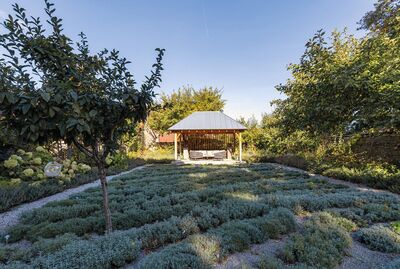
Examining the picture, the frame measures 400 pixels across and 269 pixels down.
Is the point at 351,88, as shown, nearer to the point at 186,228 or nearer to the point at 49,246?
the point at 186,228

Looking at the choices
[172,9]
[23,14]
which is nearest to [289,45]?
[172,9]

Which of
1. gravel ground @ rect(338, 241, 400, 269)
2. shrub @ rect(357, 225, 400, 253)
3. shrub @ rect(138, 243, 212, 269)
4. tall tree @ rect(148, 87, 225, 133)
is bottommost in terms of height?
gravel ground @ rect(338, 241, 400, 269)

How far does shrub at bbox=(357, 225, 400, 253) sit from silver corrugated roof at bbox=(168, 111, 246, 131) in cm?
1073

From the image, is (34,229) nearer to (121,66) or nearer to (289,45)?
(121,66)

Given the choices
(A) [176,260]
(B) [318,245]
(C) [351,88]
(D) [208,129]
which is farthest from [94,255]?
(D) [208,129]

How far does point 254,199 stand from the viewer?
12.6 feet

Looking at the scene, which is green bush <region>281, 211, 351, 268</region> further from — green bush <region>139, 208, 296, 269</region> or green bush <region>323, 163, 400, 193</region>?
green bush <region>323, 163, 400, 193</region>

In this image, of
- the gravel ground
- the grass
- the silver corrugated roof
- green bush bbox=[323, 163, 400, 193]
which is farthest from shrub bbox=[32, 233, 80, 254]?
the silver corrugated roof

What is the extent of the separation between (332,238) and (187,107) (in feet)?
61.0

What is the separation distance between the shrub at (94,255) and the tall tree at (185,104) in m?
17.2

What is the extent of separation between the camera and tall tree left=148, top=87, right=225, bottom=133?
19141 mm

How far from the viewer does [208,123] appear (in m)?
14.1

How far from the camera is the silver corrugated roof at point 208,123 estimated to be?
13516 mm

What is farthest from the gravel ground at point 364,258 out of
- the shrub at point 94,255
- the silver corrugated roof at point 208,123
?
the silver corrugated roof at point 208,123
